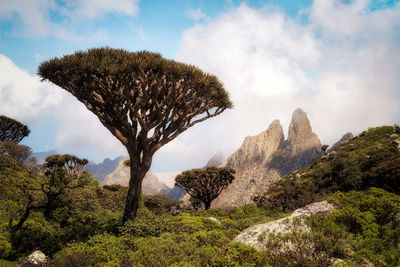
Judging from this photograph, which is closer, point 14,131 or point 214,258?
point 214,258

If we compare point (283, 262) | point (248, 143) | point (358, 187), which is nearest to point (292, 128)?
point (248, 143)

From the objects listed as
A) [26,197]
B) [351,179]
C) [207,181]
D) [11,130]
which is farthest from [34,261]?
[11,130]

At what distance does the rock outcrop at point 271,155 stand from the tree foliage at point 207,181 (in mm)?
70880

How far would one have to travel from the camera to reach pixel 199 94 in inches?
439

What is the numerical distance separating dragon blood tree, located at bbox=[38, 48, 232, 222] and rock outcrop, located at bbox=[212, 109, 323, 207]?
313 ft

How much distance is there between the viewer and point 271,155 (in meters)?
142

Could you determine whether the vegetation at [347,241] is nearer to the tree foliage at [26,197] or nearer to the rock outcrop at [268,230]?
the rock outcrop at [268,230]

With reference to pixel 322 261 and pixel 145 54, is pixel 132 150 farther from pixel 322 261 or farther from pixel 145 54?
pixel 322 261

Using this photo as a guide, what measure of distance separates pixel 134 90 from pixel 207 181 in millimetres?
25168

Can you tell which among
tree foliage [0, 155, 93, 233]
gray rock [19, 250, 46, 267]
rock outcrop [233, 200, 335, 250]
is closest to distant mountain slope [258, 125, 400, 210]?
rock outcrop [233, 200, 335, 250]

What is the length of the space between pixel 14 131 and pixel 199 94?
50.2 m

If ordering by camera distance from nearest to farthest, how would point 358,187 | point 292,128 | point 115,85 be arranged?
point 115,85
point 358,187
point 292,128

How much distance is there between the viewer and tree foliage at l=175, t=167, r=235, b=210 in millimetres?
32875

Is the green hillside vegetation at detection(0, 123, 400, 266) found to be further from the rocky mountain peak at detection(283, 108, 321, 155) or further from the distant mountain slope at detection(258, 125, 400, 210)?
the rocky mountain peak at detection(283, 108, 321, 155)
